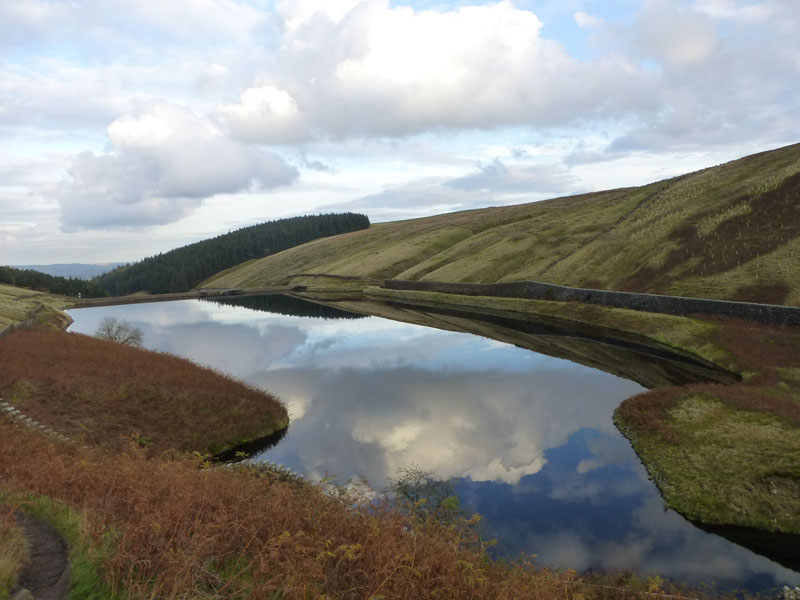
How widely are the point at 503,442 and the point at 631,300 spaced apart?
45.2 meters

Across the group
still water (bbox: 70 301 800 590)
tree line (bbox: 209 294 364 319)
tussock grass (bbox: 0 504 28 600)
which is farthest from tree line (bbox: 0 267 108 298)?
tussock grass (bbox: 0 504 28 600)

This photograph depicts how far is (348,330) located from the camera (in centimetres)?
7788

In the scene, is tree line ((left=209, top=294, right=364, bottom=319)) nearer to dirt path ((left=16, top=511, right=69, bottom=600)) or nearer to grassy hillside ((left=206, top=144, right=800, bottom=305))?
grassy hillside ((left=206, top=144, right=800, bottom=305))

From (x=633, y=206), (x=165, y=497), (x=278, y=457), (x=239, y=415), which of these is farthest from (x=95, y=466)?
(x=633, y=206)

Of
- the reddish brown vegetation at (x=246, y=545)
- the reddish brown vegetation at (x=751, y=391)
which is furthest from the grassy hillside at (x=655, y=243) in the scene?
the reddish brown vegetation at (x=246, y=545)

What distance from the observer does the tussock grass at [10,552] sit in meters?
8.68

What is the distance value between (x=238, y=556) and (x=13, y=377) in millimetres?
29493

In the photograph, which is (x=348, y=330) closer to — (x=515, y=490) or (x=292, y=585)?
(x=515, y=490)

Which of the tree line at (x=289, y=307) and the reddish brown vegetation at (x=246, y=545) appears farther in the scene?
the tree line at (x=289, y=307)

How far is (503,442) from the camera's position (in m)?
30.5

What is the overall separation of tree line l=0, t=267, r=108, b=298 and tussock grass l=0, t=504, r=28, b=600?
215 metres

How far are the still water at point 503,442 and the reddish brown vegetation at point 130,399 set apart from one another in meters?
3.77

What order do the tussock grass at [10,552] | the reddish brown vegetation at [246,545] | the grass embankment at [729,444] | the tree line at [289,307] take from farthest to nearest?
the tree line at [289,307], the grass embankment at [729,444], the reddish brown vegetation at [246,545], the tussock grass at [10,552]

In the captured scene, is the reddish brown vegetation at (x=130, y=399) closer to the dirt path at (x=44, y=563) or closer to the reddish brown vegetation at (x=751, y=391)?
the dirt path at (x=44, y=563)
